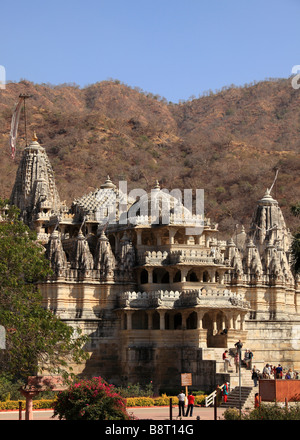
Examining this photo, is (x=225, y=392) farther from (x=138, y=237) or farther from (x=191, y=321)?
(x=138, y=237)

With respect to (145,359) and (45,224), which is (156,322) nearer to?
(145,359)

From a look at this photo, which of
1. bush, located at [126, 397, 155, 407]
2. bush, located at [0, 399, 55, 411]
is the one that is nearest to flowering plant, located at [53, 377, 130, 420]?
bush, located at [0, 399, 55, 411]

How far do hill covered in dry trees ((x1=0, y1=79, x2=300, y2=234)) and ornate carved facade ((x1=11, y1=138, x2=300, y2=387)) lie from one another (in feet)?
157

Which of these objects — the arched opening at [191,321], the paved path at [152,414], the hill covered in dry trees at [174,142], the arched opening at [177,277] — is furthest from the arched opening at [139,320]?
the hill covered in dry trees at [174,142]

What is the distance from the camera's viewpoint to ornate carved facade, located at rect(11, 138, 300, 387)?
6125 centimetres

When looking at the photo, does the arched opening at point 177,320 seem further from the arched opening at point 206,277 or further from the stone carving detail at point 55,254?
the stone carving detail at point 55,254

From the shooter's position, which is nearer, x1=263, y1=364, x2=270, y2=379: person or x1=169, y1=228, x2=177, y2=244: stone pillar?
x1=263, y1=364, x2=270, y2=379: person

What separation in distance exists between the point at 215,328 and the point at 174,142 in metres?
97.6

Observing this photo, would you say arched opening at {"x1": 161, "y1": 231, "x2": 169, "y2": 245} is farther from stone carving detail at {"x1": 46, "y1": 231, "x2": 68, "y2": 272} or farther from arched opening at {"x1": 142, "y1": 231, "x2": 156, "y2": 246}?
stone carving detail at {"x1": 46, "y1": 231, "x2": 68, "y2": 272}

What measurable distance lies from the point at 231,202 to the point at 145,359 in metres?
73.6

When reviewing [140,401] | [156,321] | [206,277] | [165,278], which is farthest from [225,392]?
[165,278]

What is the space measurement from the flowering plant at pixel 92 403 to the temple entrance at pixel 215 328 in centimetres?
2591

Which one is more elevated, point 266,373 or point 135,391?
point 266,373

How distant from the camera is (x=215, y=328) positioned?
205 feet
